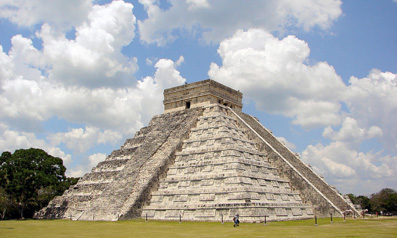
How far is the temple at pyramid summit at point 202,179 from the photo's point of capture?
1873 cm

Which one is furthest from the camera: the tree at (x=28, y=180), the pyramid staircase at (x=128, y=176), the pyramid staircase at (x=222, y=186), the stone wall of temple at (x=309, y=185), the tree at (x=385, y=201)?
the tree at (x=385, y=201)

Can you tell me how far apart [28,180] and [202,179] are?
14.1 m

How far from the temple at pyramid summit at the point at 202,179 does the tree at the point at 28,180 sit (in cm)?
143

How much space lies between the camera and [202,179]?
20.1 m

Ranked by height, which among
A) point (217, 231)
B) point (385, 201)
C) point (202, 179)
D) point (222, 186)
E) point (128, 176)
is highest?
point (128, 176)

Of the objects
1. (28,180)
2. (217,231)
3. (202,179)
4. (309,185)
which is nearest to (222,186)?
(202,179)

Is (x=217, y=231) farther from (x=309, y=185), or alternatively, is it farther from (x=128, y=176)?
(x=128, y=176)

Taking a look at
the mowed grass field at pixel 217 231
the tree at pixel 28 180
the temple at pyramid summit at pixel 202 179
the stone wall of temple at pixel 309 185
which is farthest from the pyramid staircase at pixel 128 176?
the stone wall of temple at pixel 309 185

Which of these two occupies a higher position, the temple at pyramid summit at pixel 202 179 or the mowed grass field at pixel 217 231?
the temple at pyramid summit at pixel 202 179

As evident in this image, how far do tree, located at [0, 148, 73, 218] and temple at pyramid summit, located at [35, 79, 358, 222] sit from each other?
1.43m

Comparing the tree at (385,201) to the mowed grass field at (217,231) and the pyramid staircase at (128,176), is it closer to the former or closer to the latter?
the mowed grass field at (217,231)

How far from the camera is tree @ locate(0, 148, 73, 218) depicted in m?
26.1

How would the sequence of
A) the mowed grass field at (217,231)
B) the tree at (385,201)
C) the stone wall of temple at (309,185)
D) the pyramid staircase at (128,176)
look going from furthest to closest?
the tree at (385,201) < the stone wall of temple at (309,185) < the pyramid staircase at (128,176) < the mowed grass field at (217,231)

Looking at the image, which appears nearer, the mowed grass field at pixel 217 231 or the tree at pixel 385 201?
the mowed grass field at pixel 217 231
